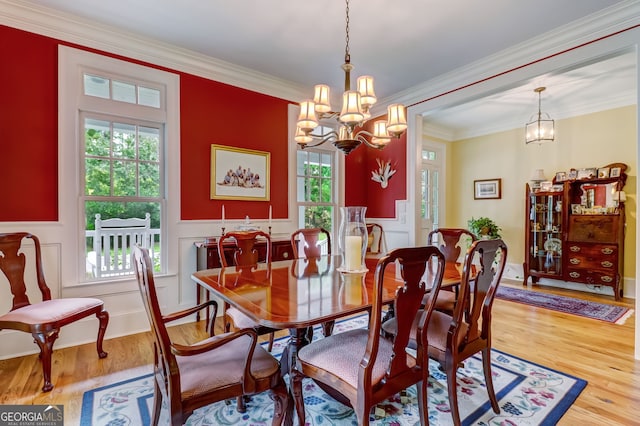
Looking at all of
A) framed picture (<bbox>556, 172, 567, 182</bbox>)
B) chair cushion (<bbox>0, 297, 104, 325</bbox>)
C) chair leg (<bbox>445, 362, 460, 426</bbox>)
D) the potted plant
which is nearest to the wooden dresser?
framed picture (<bbox>556, 172, 567, 182</bbox>)

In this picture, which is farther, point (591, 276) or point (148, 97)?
point (591, 276)

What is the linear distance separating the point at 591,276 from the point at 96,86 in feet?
21.0

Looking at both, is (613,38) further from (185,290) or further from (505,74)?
(185,290)

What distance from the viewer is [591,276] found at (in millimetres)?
4273

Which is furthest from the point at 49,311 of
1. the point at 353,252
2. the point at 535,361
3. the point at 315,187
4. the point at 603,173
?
the point at 603,173

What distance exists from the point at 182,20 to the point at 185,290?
262 cm

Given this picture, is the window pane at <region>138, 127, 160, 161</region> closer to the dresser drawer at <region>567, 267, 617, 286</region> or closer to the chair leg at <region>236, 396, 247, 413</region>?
the chair leg at <region>236, 396, 247, 413</region>

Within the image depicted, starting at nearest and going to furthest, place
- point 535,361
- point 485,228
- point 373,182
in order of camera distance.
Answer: point 535,361 < point 373,182 < point 485,228

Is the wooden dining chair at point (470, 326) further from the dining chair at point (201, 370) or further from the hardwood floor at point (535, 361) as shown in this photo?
the dining chair at point (201, 370)

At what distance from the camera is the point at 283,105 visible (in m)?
4.00

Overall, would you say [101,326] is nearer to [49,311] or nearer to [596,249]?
[49,311]

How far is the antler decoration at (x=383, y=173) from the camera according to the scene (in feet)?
14.8

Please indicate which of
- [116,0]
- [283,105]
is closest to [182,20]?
[116,0]

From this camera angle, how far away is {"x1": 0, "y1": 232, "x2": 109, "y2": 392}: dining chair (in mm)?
1990
